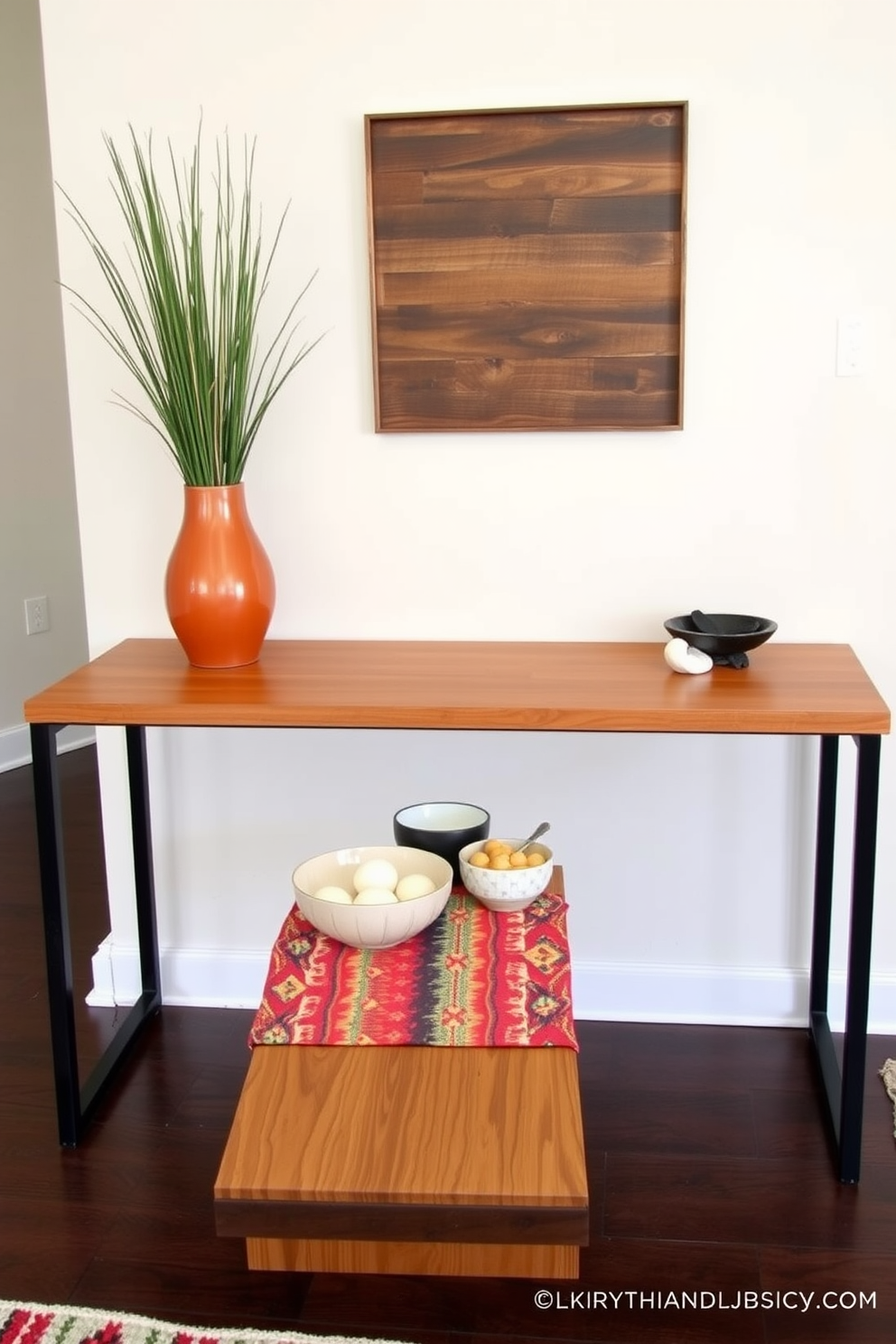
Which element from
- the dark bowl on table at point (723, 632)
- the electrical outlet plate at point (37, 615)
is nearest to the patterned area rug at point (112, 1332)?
the dark bowl on table at point (723, 632)

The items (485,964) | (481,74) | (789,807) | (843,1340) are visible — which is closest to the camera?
(843,1340)

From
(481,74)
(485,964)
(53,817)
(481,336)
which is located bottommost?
(485,964)

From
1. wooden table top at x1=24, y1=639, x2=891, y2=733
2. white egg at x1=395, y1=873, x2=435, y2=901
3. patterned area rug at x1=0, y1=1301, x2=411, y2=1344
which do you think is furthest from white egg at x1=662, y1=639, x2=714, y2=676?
patterned area rug at x1=0, y1=1301, x2=411, y2=1344

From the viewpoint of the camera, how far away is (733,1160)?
2.12m

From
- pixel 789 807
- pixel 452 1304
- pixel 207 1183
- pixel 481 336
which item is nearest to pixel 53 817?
pixel 207 1183

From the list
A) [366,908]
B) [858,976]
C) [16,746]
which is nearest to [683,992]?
[858,976]

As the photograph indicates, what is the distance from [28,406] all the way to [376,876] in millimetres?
2748

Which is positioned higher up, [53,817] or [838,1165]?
[53,817]

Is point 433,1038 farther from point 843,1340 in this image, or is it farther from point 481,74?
point 481,74

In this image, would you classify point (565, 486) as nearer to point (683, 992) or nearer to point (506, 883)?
point (506, 883)

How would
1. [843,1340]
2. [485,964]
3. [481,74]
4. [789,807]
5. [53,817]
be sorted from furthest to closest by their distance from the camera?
1. [789,807]
2. [481,74]
3. [53,817]
4. [485,964]
5. [843,1340]

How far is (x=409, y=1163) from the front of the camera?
158 centimetres

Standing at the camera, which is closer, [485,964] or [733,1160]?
[485,964]

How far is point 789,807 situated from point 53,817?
1.32 metres
